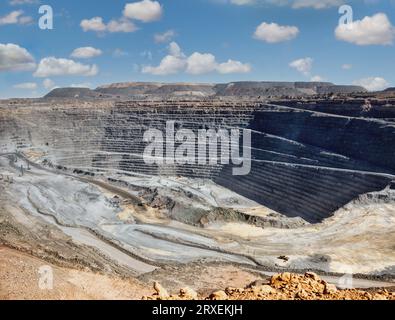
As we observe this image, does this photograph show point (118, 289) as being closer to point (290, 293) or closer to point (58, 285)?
point (58, 285)

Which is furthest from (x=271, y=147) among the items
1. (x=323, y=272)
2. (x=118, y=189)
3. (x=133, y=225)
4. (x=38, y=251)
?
(x=38, y=251)

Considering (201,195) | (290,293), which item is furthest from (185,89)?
(290,293)

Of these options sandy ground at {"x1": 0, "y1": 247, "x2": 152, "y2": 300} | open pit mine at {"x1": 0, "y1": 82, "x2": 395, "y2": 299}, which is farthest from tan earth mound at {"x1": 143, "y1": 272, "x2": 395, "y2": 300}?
open pit mine at {"x1": 0, "y1": 82, "x2": 395, "y2": 299}

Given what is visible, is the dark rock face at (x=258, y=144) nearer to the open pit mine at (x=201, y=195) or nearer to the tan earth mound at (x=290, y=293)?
the open pit mine at (x=201, y=195)

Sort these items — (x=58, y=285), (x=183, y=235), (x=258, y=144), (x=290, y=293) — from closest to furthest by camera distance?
(x=290, y=293) < (x=58, y=285) < (x=183, y=235) < (x=258, y=144)
